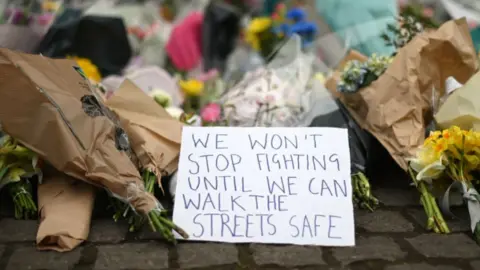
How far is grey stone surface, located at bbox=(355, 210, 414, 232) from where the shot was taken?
1.72 meters

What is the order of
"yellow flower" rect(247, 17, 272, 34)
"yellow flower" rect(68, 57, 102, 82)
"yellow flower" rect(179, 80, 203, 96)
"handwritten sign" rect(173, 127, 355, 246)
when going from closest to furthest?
1. "handwritten sign" rect(173, 127, 355, 246)
2. "yellow flower" rect(68, 57, 102, 82)
3. "yellow flower" rect(179, 80, 203, 96)
4. "yellow flower" rect(247, 17, 272, 34)

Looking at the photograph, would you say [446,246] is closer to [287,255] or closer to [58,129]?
[287,255]

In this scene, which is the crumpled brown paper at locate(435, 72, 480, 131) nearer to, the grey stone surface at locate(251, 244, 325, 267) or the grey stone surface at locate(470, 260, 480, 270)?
the grey stone surface at locate(470, 260, 480, 270)

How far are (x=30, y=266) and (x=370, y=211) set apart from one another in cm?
109

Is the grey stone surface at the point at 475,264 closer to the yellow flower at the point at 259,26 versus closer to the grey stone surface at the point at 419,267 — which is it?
the grey stone surface at the point at 419,267

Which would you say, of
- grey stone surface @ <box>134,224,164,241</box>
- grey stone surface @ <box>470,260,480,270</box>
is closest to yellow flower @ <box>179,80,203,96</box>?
grey stone surface @ <box>134,224,164,241</box>

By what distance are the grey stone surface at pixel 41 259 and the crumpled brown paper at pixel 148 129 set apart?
393mm

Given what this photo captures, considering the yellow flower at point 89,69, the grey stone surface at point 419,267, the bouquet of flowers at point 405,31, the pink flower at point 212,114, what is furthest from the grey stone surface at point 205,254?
the yellow flower at point 89,69

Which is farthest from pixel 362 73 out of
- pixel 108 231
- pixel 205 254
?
pixel 108 231

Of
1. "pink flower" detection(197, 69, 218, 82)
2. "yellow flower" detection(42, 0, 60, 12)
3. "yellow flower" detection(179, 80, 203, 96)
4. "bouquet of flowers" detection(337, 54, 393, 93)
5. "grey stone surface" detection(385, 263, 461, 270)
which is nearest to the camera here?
"grey stone surface" detection(385, 263, 461, 270)

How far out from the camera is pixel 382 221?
178 centimetres

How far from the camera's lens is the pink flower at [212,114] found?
2.33 m

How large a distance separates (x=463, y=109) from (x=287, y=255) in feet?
2.63

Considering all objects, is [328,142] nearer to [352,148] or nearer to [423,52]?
[352,148]
